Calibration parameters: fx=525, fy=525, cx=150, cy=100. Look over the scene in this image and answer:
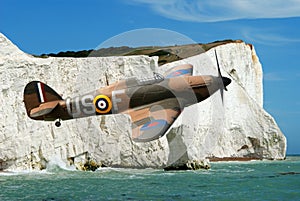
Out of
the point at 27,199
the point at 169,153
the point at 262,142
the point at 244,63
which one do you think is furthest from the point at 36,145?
→ the point at 244,63

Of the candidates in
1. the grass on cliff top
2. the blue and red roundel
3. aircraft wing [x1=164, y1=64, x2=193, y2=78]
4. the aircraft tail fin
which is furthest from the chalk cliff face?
the blue and red roundel

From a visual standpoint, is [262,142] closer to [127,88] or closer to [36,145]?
[36,145]

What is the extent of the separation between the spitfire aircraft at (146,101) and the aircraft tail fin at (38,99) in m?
0.22

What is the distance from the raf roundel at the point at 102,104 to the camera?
887cm

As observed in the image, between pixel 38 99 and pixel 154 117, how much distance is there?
365cm

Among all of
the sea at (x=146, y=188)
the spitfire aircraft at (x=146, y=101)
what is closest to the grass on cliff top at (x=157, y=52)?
the spitfire aircraft at (x=146, y=101)

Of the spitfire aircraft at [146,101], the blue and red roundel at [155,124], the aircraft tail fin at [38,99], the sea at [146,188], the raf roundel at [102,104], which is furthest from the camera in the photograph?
the sea at [146,188]

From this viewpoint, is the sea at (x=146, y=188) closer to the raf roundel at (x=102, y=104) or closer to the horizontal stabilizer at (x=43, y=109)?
the horizontal stabilizer at (x=43, y=109)

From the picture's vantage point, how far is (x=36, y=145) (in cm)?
2286

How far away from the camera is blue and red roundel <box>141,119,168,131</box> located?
796 centimetres

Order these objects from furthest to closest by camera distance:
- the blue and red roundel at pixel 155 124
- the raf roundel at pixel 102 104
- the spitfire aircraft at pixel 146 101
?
the raf roundel at pixel 102 104
the spitfire aircraft at pixel 146 101
the blue and red roundel at pixel 155 124

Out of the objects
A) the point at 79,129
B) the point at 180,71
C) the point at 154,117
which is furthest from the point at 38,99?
the point at 79,129

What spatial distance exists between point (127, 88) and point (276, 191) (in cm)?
803

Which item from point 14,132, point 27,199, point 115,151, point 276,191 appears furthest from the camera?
point 115,151
